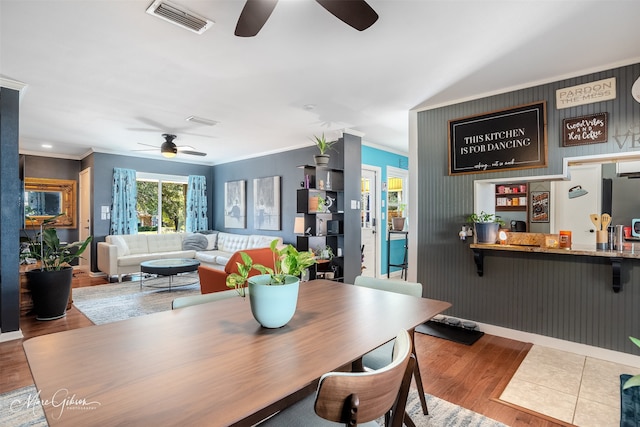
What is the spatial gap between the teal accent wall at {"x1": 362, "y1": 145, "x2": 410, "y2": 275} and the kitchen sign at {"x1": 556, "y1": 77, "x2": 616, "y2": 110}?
9.94 ft

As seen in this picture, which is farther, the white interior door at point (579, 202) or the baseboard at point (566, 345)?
the white interior door at point (579, 202)

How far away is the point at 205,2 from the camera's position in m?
1.90

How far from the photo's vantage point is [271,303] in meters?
1.23

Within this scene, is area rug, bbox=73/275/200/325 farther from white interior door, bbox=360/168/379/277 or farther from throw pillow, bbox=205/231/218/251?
white interior door, bbox=360/168/379/277

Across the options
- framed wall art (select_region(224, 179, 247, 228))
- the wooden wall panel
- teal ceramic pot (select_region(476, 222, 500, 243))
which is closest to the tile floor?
the wooden wall panel

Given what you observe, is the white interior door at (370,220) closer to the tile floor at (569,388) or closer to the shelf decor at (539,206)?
the shelf decor at (539,206)

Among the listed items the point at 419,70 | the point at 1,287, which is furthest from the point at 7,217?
the point at 419,70

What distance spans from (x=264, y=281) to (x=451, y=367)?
2.00m

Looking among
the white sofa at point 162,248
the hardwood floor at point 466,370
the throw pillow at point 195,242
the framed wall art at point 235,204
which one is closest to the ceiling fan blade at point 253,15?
the hardwood floor at point 466,370

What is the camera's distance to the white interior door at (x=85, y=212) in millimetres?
6402

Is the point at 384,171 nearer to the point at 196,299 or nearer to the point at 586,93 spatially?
the point at 586,93

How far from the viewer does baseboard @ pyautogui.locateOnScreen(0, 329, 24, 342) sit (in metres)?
3.12

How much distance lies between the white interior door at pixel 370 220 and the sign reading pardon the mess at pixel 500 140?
2.33 metres

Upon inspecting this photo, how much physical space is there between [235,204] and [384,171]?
337cm
